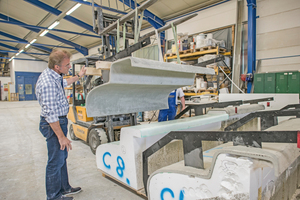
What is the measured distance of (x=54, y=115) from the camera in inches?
74.4

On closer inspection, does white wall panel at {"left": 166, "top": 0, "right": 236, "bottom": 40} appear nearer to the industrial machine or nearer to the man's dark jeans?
the industrial machine

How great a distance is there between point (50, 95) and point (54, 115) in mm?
199

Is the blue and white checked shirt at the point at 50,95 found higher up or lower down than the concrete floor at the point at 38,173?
higher up

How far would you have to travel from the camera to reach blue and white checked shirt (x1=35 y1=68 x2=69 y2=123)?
1.88 metres

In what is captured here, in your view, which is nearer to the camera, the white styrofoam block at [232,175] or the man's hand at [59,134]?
the white styrofoam block at [232,175]

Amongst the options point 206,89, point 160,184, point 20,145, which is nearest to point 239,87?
point 206,89

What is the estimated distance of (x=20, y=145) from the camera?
4566 mm

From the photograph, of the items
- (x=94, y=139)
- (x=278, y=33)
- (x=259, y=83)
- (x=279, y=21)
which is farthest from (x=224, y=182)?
(x=279, y=21)

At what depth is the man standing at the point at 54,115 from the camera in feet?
6.21

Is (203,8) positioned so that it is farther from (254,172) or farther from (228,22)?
(254,172)

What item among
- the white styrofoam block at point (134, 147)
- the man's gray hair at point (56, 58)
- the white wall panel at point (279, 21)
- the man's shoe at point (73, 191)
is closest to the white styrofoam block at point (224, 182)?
the white styrofoam block at point (134, 147)

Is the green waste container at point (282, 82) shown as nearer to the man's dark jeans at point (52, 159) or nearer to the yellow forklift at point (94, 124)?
the yellow forklift at point (94, 124)

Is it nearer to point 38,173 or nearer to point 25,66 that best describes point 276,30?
point 38,173

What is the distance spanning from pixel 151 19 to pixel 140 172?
352 inches
